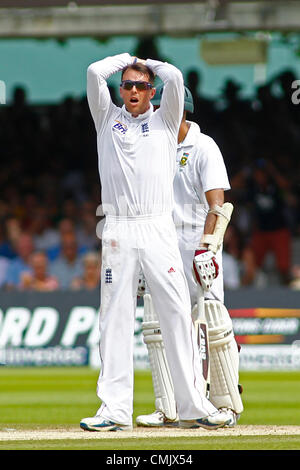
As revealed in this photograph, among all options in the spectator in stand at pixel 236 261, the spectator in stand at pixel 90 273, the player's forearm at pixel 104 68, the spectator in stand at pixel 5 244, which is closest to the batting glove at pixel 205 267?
the player's forearm at pixel 104 68

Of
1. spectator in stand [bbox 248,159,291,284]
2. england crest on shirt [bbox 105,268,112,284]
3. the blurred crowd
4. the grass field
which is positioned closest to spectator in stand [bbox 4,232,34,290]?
the blurred crowd

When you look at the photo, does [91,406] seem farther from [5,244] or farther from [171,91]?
[5,244]

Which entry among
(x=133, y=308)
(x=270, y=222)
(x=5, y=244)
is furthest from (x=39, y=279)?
(x=133, y=308)

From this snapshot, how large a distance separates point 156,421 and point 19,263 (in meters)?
9.54

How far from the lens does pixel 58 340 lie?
14977 millimetres

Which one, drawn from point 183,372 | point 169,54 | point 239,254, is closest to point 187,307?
point 183,372

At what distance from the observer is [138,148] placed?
688 cm

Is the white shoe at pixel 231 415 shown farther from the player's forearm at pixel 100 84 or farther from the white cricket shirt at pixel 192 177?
the player's forearm at pixel 100 84

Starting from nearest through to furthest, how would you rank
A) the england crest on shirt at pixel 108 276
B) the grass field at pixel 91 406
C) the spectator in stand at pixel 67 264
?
the grass field at pixel 91 406 < the england crest on shirt at pixel 108 276 < the spectator in stand at pixel 67 264

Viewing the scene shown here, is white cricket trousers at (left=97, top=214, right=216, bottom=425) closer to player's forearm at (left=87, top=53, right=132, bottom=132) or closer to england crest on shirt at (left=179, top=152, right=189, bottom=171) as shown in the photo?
player's forearm at (left=87, top=53, right=132, bottom=132)

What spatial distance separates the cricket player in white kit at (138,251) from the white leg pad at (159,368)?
2.48 feet

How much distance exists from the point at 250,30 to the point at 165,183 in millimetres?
9071

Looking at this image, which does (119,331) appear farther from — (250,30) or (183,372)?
(250,30)

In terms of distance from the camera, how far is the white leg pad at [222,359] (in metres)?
7.62
